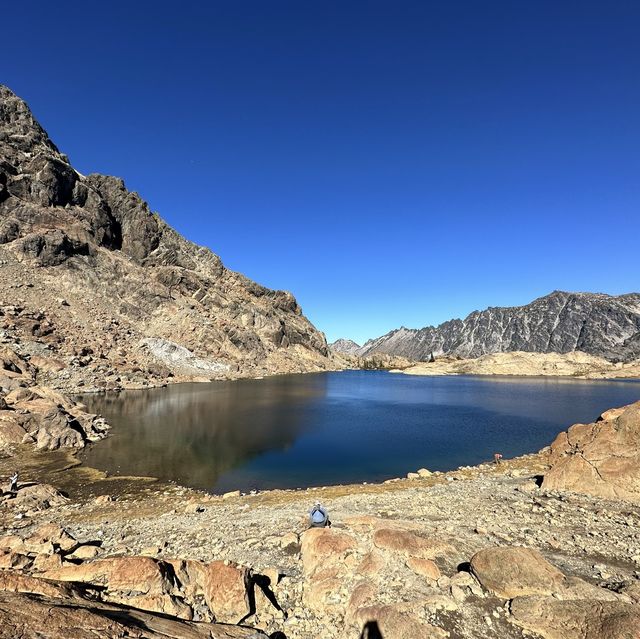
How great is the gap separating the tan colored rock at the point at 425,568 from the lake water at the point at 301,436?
Result: 19.7 meters

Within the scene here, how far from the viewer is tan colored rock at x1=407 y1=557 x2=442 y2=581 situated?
11.9 meters

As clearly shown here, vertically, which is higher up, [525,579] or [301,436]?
[525,579]

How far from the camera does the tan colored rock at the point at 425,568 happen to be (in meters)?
11.9

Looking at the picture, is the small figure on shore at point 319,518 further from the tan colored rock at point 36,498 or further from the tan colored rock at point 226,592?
the tan colored rock at point 36,498

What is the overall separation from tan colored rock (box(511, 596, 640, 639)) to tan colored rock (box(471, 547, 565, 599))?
39cm

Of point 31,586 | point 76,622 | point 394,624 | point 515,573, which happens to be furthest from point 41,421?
point 515,573

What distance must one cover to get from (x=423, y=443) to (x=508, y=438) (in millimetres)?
12527

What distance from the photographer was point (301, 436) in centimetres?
4953

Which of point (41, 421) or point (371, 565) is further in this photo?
point (41, 421)

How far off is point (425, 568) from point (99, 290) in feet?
518

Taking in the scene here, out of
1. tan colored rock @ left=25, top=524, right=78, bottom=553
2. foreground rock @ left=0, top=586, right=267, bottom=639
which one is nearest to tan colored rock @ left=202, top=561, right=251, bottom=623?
foreground rock @ left=0, top=586, right=267, bottom=639

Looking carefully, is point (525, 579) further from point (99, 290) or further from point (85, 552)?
point (99, 290)

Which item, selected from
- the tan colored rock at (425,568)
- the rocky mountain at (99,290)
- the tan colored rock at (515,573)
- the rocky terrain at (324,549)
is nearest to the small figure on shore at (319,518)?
the rocky terrain at (324,549)

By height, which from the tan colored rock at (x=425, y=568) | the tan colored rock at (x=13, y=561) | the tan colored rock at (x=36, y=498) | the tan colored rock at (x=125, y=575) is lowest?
the tan colored rock at (x=36, y=498)
